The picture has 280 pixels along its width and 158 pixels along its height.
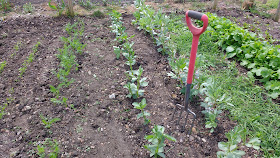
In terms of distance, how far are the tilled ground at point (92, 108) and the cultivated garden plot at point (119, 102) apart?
0.01m

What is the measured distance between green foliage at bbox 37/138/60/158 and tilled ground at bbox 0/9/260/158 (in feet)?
0.21

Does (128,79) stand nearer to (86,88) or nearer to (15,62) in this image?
(86,88)

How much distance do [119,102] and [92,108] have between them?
0.36 m

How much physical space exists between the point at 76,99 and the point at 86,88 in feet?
0.85

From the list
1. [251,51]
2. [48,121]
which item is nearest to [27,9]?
[48,121]

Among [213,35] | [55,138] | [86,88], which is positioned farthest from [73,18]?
[55,138]

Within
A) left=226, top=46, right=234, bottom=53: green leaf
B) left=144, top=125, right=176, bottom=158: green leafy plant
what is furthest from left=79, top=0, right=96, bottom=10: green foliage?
left=144, top=125, right=176, bottom=158: green leafy plant

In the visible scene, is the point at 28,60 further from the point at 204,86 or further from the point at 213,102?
the point at 213,102

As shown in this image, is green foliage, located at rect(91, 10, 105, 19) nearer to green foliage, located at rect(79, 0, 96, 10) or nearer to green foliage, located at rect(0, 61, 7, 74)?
green foliage, located at rect(79, 0, 96, 10)

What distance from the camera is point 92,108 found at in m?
2.72

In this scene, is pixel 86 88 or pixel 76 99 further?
pixel 86 88

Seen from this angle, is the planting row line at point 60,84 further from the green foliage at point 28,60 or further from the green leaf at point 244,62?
the green leaf at point 244,62

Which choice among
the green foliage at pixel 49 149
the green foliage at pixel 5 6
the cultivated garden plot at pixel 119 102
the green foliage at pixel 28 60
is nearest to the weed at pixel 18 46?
the cultivated garden plot at pixel 119 102

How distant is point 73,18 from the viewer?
5.22 m
